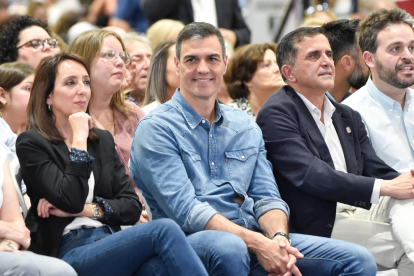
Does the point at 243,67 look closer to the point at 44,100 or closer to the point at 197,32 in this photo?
the point at 197,32

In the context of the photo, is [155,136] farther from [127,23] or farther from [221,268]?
[127,23]

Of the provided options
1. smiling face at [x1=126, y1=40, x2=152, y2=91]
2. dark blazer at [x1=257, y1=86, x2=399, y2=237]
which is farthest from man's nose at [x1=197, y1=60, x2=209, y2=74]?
smiling face at [x1=126, y1=40, x2=152, y2=91]

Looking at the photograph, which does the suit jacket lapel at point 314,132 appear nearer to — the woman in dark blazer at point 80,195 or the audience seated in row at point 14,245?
the woman in dark blazer at point 80,195

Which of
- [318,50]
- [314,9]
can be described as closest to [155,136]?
[318,50]

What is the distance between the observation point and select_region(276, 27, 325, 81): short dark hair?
10.7 feet

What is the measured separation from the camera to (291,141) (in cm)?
297

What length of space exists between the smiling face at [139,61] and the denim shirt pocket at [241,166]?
75.8 inches

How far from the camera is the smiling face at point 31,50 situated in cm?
433

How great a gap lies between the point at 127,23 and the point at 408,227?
174 inches

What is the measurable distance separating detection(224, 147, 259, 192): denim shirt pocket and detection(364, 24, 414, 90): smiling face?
1.23 meters

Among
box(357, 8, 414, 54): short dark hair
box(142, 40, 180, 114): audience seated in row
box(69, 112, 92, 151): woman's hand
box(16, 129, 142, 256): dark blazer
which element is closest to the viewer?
box(16, 129, 142, 256): dark blazer

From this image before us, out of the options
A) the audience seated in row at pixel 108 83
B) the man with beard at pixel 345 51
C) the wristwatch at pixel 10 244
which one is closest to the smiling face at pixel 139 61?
the audience seated in row at pixel 108 83

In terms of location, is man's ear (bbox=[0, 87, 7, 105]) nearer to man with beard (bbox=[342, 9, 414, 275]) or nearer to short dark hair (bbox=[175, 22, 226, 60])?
short dark hair (bbox=[175, 22, 226, 60])

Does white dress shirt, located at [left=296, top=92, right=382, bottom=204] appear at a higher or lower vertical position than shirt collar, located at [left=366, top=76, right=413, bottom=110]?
lower
